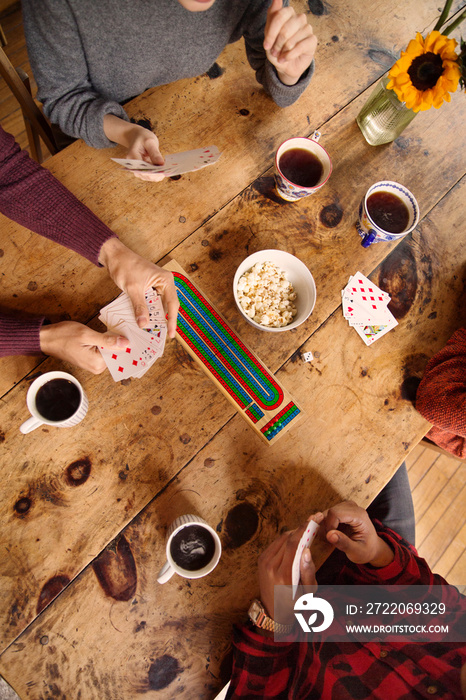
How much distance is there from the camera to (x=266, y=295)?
1.14m

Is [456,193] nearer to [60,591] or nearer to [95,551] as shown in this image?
[95,551]

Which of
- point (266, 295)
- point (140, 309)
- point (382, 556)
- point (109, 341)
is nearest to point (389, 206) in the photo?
point (266, 295)

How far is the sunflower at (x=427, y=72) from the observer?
0.93 metres

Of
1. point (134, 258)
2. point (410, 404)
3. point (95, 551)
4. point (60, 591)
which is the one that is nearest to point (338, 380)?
point (410, 404)

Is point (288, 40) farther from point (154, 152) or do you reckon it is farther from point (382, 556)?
point (382, 556)

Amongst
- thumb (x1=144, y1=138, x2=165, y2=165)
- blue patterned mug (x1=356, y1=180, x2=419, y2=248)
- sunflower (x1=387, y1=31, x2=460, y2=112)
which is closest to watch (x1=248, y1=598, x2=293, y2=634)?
blue patterned mug (x1=356, y1=180, x2=419, y2=248)

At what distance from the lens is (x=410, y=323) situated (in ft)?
4.17

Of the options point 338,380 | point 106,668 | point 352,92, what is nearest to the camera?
point 106,668

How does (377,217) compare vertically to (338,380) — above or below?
above

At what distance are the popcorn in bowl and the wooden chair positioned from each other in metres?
1.01

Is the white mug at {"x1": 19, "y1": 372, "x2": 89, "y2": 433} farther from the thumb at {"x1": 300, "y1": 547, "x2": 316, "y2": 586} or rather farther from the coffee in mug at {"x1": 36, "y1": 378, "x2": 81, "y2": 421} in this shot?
the thumb at {"x1": 300, "y1": 547, "x2": 316, "y2": 586}

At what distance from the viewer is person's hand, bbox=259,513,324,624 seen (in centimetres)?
94

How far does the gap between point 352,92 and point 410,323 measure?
33.6 inches

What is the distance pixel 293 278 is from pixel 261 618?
91cm
